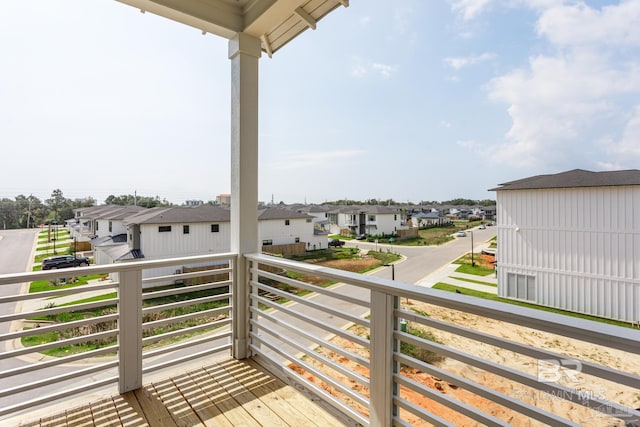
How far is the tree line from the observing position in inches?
68.3

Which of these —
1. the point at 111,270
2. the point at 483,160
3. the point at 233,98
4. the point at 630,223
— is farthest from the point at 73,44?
the point at 630,223

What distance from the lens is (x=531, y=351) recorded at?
0.99m

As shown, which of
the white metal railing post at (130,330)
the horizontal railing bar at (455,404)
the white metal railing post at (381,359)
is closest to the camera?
the horizontal railing bar at (455,404)

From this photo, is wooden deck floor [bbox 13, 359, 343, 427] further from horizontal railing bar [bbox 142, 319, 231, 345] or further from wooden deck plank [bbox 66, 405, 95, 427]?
horizontal railing bar [bbox 142, 319, 231, 345]

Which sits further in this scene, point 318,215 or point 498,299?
point 318,215

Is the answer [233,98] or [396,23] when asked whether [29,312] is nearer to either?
[233,98]

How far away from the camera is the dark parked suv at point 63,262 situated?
5.85 ft

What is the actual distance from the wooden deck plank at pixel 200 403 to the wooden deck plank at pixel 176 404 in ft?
0.08

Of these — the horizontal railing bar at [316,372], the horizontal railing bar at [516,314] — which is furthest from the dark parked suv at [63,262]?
the horizontal railing bar at [516,314]

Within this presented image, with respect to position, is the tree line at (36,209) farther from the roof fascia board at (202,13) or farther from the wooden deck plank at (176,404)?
the roof fascia board at (202,13)

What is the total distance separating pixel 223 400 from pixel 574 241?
217 cm

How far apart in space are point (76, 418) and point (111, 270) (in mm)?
842

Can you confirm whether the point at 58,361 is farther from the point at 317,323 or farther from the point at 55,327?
the point at 317,323

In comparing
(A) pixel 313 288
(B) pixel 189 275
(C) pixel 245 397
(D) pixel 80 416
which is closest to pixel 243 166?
(B) pixel 189 275
